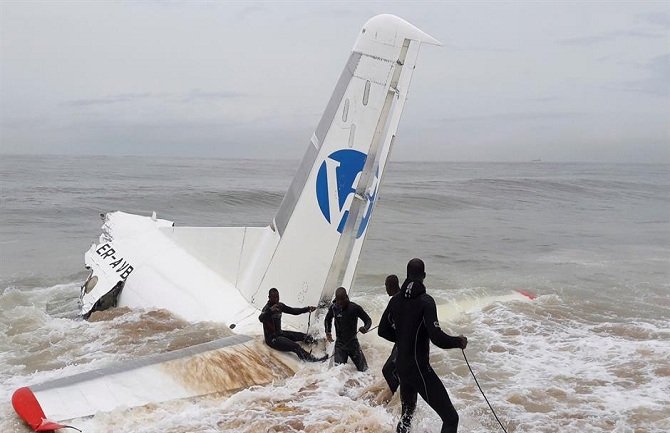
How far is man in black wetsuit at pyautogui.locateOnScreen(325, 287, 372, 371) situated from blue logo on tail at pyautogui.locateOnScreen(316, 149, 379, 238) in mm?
923

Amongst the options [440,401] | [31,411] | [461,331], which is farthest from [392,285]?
[461,331]

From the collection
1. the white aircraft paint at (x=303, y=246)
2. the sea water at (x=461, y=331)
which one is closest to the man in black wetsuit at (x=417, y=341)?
the sea water at (x=461, y=331)

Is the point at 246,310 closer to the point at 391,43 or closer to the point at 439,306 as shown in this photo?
the point at 391,43

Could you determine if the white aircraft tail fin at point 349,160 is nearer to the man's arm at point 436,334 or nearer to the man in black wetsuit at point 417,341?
the man in black wetsuit at point 417,341

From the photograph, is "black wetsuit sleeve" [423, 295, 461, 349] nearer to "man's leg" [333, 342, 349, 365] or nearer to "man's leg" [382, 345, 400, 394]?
"man's leg" [382, 345, 400, 394]

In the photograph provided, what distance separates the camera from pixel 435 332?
4270 mm

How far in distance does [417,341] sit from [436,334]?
0.92 ft

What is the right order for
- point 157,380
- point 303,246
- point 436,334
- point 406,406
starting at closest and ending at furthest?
point 436,334
point 406,406
point 157,380
point 303,246

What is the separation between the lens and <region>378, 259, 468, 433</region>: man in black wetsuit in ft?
14.5

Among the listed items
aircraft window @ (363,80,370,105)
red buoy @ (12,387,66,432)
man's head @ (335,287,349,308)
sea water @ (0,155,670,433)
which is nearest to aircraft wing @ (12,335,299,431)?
red buoy @ (12,387,66,432)

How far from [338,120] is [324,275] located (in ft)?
5.61

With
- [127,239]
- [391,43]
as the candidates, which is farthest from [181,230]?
[391,43]

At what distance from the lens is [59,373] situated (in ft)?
20.1

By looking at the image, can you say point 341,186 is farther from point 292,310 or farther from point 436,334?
point 436,334
